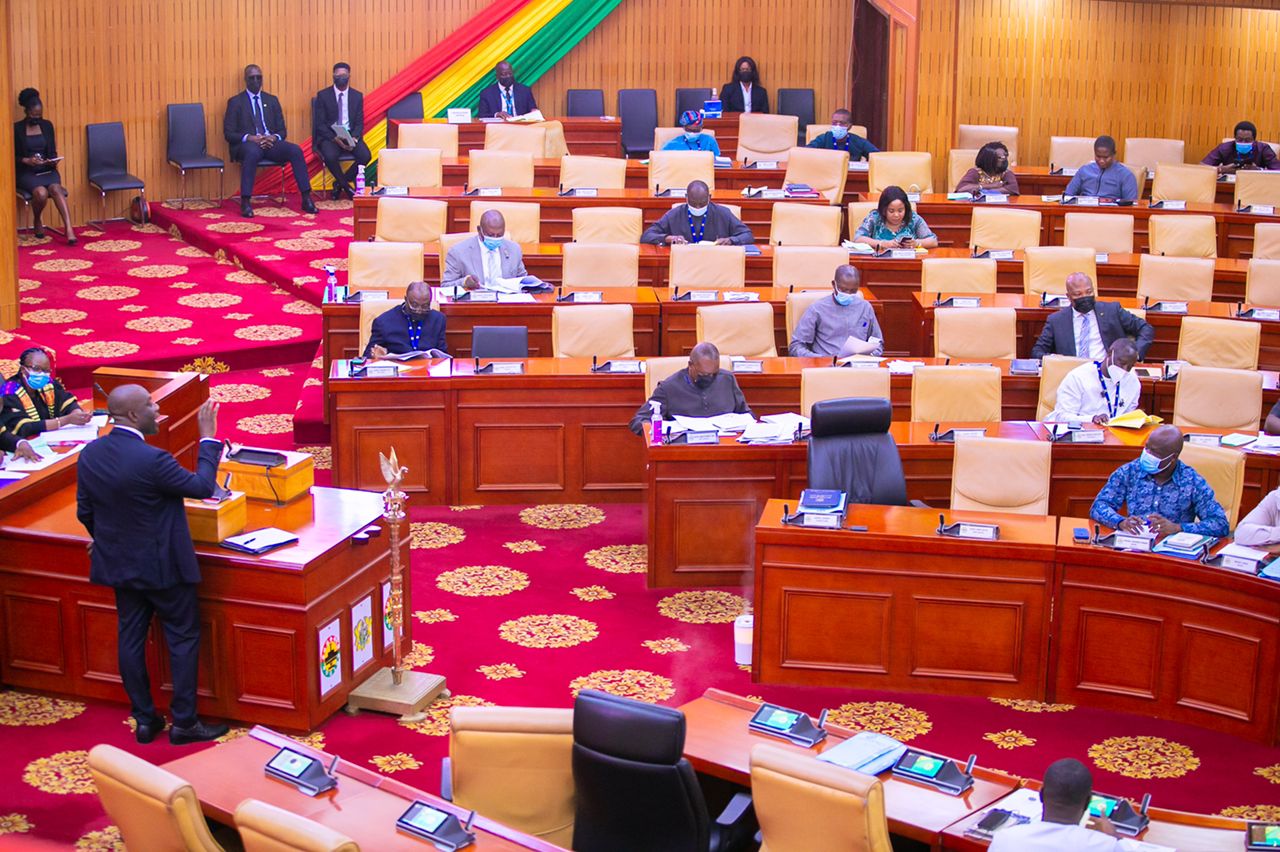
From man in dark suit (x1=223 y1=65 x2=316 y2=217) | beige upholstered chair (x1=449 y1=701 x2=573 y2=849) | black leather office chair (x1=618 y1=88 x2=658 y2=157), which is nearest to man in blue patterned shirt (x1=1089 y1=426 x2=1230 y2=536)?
beige upholstered chair (x1=449 y1=701 x2=573 y2=849)

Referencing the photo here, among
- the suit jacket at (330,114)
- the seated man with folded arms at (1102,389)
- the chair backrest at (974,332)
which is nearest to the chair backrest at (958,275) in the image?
the chair backrest at (974,332)

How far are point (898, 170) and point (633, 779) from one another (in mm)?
10005

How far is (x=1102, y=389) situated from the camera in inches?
366

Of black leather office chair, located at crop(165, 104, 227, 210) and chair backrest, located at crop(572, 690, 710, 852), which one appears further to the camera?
black leather office chair, located at crop(165, 104, 227, 210)

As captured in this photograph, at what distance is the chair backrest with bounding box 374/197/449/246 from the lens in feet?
40.7

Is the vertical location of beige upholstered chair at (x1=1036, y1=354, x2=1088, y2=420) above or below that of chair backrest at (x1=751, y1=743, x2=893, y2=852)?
above

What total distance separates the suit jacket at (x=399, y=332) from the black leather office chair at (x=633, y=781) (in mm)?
5303

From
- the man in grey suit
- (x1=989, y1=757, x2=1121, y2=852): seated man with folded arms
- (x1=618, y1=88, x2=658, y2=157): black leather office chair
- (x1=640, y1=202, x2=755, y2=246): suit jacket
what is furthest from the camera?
(x1=618, y1=88, x2=658, y2=157): black leather office chair

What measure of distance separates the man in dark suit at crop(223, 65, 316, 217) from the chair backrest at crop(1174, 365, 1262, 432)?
9627 mm

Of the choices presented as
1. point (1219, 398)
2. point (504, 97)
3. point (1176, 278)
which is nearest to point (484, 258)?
point (1219, 398)

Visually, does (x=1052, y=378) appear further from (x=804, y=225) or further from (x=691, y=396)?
(x=804, y=225)

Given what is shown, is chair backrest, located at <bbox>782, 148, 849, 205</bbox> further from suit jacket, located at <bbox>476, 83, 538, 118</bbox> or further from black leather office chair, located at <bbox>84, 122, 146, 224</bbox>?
black leather office chair, located at <bbox>84, 122, 146, 224</bbox>

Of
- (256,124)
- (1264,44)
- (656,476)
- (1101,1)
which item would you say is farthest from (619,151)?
(656,476)

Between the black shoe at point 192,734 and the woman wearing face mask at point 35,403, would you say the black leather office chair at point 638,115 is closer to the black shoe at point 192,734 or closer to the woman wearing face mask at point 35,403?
the woman wearing face mask at point 35,403
